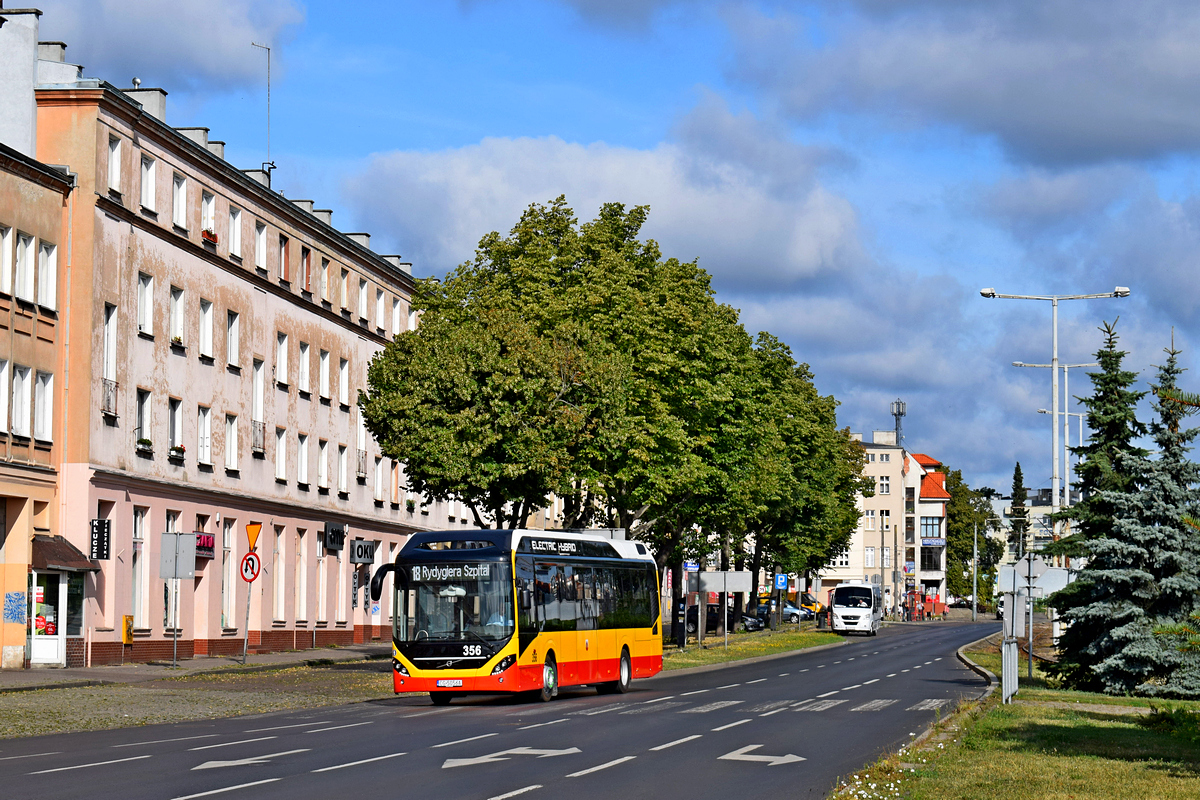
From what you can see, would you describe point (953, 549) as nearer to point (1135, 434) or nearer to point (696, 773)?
point (1135, 434)

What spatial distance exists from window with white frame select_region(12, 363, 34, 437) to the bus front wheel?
15411 millimetres

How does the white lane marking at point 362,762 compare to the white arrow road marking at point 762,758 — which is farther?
the white arrow road marking at point 762,758

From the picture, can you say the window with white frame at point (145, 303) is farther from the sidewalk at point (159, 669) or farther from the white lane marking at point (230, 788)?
the white lane marking at point (230, 788)

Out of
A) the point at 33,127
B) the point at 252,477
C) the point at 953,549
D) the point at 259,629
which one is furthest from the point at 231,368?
the point at 953,549

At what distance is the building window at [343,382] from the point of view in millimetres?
59812

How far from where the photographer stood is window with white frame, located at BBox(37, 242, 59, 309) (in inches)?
1516

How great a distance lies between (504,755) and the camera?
1825 centimetres

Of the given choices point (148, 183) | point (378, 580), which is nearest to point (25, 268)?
point (148, 183)

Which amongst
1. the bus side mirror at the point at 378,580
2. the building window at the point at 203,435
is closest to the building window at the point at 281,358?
the building window at the point at 203,435

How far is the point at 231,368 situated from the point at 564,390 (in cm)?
1428

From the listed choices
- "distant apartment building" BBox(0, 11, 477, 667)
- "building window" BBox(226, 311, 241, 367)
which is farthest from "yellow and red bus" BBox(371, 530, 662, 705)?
"building window" BBox(226, 311, 241, 367)

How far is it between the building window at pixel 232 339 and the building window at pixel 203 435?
241 centimetres

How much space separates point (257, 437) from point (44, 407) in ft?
42.8

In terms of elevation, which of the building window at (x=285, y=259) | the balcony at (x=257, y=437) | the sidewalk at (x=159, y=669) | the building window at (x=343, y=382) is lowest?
the sidewalk at (x=159, y=669)
